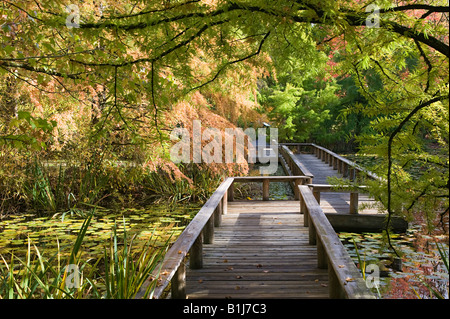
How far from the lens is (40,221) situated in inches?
313

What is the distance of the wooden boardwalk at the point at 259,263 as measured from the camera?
13.1 ft

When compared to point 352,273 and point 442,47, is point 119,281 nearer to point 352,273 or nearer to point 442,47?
point 352,273

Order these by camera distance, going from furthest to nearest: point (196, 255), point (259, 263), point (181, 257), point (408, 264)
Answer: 1. point (408, 264)
2. point (259, 263)
3. point (196, 255)
4. point (181, 257)

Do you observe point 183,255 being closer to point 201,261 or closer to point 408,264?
point 201,261

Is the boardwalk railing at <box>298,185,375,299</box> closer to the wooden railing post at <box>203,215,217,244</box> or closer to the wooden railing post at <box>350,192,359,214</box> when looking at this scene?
the wooden railing post at <box>203,215,217,244</box>

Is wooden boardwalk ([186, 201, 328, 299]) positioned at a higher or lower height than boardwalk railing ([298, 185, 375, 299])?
lower

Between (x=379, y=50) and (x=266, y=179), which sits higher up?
(x=379, y=50)

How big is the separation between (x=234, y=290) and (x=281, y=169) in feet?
54.8

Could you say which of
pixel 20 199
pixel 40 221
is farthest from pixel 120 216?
pixel 20 199

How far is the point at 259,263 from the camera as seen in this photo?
484 cm

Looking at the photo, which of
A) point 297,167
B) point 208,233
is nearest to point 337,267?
point 208,233

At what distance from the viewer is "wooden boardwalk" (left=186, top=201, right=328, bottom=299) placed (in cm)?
400

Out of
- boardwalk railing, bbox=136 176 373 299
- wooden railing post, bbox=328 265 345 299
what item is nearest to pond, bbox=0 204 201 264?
boardwalk railing, bbox=136 176 373 299

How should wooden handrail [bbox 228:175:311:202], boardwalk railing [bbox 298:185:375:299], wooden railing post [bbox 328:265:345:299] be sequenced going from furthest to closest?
wooden handrail [bbox 228:175:311:202], wooden railing post [bbox 328:265:345:299], boardwalk railing [bbox 298:185:375:299]
